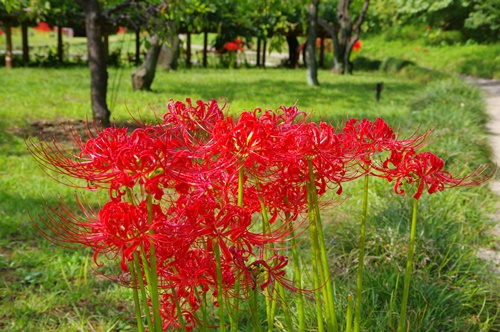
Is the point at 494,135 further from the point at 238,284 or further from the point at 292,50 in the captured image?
the point at 292,50

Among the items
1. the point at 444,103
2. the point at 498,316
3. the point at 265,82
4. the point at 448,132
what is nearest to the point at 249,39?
the point at 265,82

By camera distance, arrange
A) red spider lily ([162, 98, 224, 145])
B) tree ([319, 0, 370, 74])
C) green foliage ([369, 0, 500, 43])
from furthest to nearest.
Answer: green foliage ([369, 0, 500, 43]), tree ([319, 0, 370, 74]), red spider lily ([162, 98, 224, 145])

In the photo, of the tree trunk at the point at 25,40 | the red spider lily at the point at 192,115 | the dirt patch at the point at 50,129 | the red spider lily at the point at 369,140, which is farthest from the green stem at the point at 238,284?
the tree trunk at the point at 25,40

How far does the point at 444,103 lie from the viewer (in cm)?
945

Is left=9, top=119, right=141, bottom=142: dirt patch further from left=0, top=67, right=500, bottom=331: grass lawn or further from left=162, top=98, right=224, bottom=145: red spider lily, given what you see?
left=162, top=98, right=224, bottom=145: red spider lily

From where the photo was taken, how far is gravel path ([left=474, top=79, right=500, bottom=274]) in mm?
3955

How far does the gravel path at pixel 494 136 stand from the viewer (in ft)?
13.0

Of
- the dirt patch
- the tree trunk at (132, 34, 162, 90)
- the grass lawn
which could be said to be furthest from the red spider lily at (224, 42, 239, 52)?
the grass lawn

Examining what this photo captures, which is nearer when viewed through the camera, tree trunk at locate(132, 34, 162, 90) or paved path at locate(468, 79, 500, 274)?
paved path at locate(468, 79, 500, 274)

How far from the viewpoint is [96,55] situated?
7.73 meters

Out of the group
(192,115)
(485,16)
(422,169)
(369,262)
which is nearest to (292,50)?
(485,16)

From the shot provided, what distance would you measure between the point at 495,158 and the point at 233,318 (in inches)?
228

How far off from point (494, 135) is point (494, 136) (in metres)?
0.07

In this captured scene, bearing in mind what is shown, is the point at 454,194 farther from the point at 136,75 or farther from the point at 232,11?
the point at 232,11
